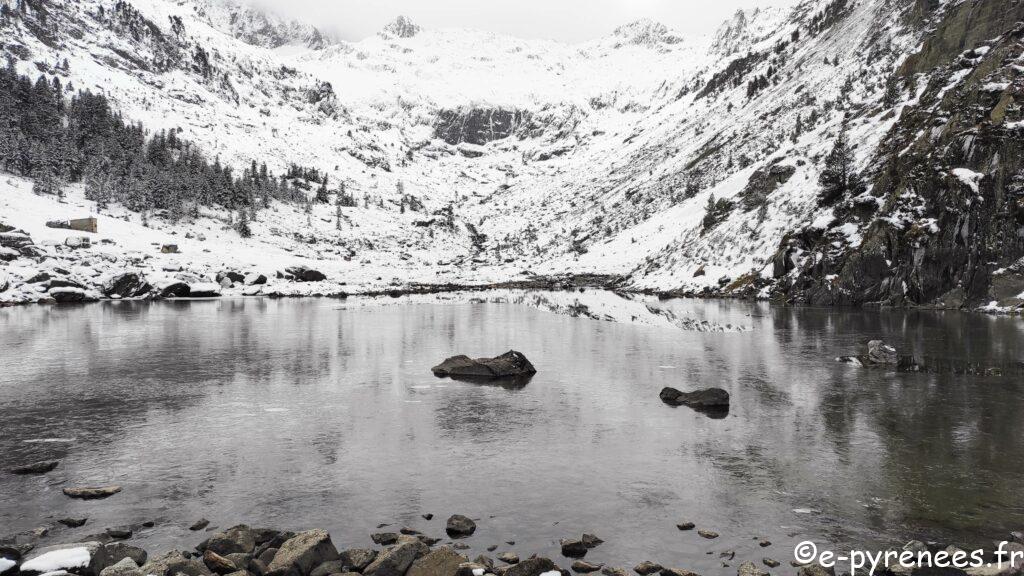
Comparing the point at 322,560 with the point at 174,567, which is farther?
the point at 322,560

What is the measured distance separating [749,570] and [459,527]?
4.41 metres

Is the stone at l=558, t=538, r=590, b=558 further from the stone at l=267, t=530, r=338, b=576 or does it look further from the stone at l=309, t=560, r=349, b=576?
the stone at l=267, t=530, r=338, b=576

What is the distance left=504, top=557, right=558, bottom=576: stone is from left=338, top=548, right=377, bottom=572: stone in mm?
2005

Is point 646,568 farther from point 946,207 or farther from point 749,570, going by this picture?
point 946,207

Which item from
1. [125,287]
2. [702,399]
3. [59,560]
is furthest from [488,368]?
[125,287]

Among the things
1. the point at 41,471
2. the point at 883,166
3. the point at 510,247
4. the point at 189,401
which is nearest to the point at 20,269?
the point at 189,401

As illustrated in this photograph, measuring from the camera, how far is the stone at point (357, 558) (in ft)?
26.2

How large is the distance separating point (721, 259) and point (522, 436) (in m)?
63.4

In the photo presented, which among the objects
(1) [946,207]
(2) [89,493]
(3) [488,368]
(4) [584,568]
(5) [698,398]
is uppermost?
(1) [946,207]

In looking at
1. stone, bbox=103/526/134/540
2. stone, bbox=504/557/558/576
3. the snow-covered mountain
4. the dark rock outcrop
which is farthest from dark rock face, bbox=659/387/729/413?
the snow-covered mountain

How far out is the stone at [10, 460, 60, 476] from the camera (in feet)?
38.9

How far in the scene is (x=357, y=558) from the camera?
813 centimetres

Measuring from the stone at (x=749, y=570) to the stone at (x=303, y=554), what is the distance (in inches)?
225

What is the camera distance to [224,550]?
8.40m
